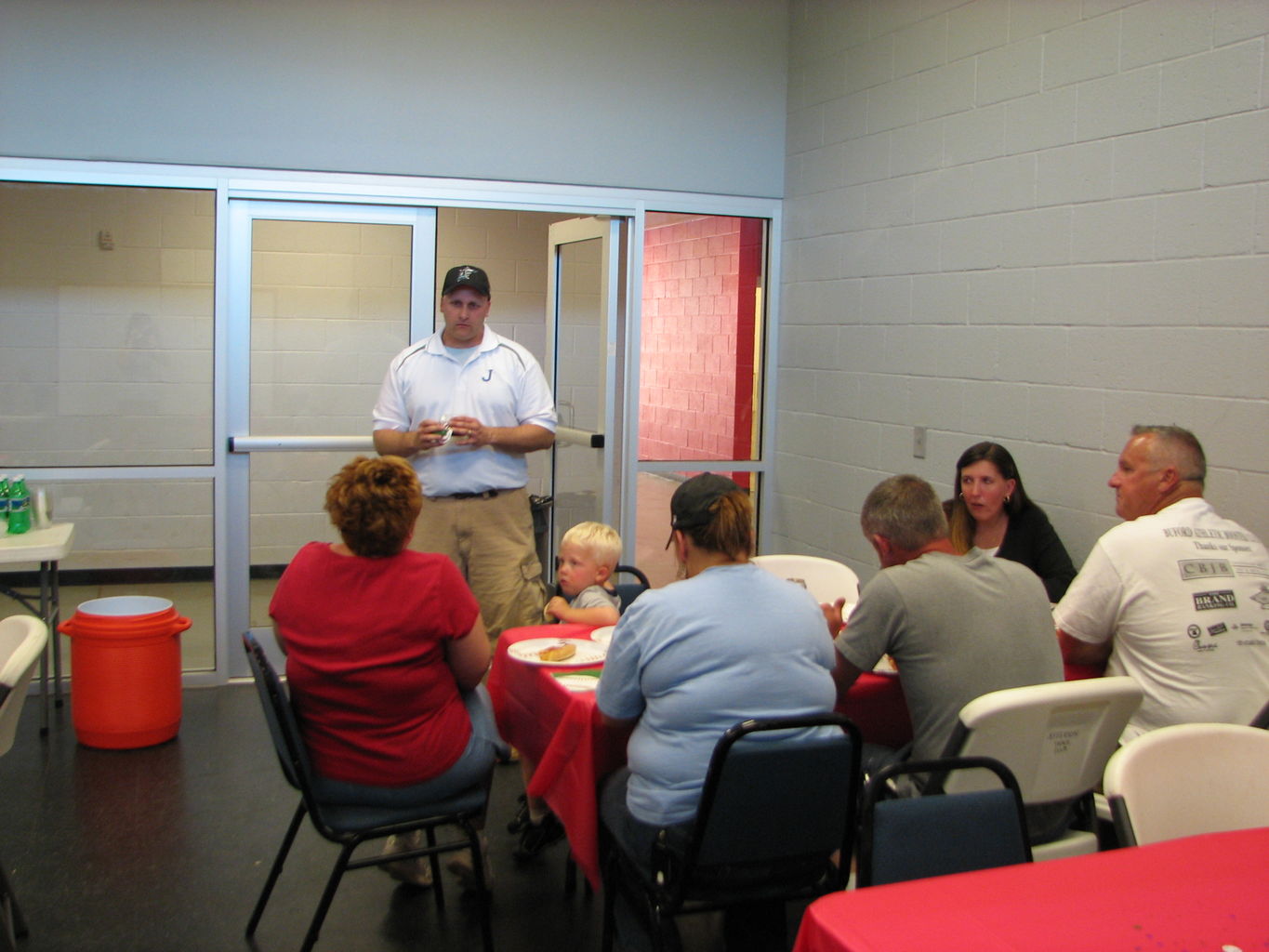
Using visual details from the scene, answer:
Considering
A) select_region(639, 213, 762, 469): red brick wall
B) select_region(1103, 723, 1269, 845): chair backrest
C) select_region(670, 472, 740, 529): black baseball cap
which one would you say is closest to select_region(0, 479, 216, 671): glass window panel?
select_region(639, 213, 762, 469): red brick wall

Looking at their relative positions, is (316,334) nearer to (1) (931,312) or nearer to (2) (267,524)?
(2) (267,524)

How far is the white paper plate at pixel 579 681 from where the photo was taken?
103 inches

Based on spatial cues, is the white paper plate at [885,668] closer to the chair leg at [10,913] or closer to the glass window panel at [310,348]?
the chair leg at [10,913]

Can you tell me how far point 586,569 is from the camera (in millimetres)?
3326

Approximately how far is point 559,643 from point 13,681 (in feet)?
4.06

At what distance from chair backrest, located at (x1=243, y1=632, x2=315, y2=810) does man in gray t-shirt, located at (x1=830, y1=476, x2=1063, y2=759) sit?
118 cm

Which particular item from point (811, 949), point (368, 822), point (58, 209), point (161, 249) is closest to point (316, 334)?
point (161, 249)

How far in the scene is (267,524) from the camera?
5082 millimetres

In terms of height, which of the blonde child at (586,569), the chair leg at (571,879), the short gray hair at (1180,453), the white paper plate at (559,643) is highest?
the short gray hair at (1180,453)

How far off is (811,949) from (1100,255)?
2.75 meters

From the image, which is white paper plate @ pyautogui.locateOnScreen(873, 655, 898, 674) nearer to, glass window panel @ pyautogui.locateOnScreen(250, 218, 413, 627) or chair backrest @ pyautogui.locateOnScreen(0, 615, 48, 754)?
chair backrest @ pyautogui.locateOnScreen(0, 615, 48, 754)

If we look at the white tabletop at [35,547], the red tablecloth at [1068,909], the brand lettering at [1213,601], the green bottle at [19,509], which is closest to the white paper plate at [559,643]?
the red tablecloth at [1068,909]

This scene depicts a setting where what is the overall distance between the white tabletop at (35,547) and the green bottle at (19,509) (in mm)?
33

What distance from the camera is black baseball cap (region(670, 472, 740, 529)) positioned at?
2.32 metres
